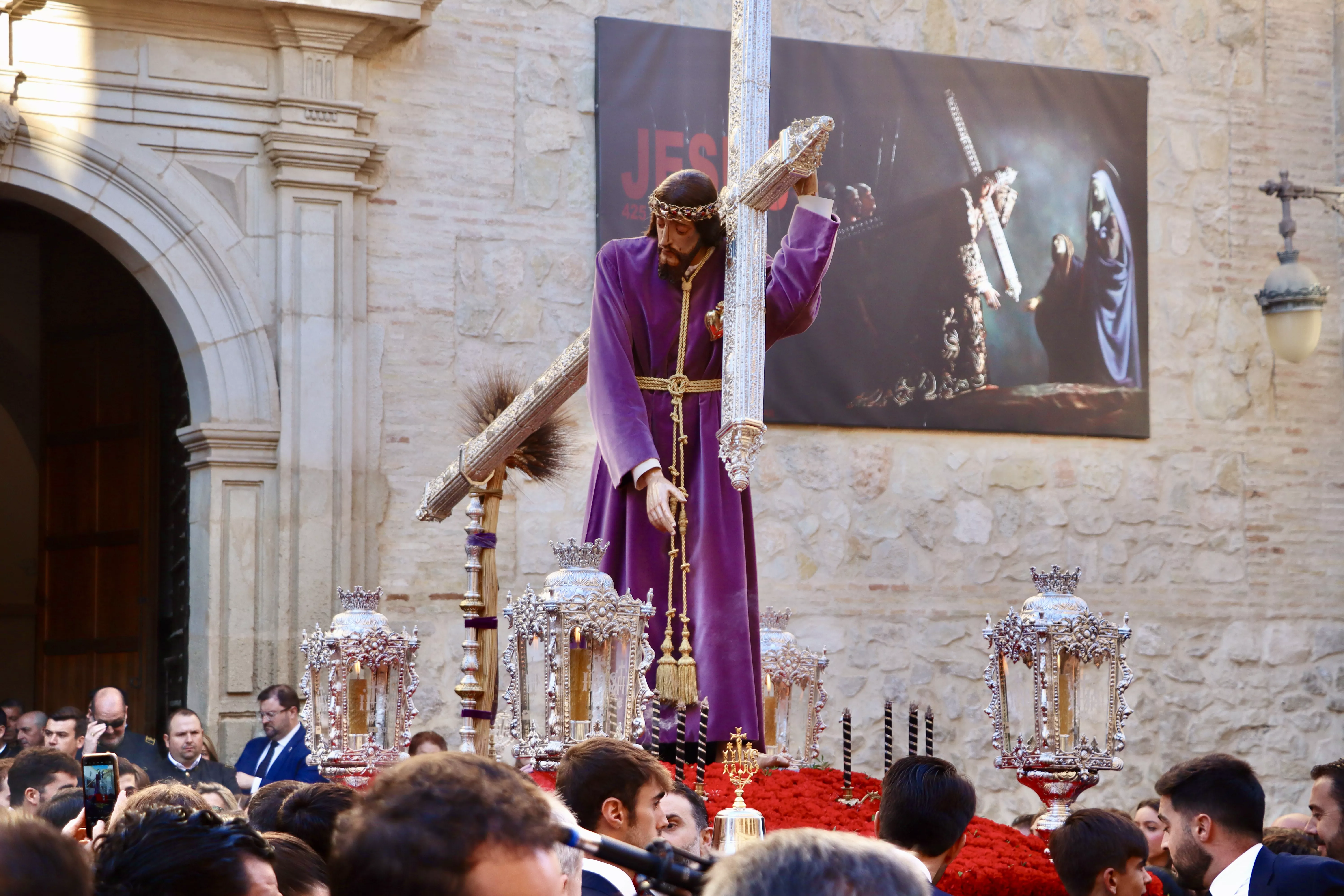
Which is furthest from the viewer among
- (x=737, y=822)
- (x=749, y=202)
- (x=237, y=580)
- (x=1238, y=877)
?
(x=237, y=580)

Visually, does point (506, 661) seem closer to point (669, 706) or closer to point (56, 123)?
point (669, 706)

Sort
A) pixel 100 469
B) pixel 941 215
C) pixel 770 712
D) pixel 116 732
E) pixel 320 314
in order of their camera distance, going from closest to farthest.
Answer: pixel 770 712 → pixel 116 732 → pixel 320 314 → pixel 941 215 → pixel 100 469

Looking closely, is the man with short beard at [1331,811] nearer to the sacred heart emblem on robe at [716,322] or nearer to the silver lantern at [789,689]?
the silver lantern at [789,689]

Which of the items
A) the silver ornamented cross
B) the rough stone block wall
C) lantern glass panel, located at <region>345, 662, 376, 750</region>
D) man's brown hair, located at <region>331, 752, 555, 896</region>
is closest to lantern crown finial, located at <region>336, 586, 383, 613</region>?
lantern glass panel, located at <region>345, 662, 376, 750</region>

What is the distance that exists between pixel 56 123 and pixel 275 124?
1044mm

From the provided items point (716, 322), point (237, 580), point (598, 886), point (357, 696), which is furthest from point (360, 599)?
point (237, 580)

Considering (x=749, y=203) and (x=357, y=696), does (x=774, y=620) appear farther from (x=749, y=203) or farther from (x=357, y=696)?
(x=749, y=203)

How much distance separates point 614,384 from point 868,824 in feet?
4.31

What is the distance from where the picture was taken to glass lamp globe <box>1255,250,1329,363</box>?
8.77 meters

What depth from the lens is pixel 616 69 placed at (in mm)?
9133

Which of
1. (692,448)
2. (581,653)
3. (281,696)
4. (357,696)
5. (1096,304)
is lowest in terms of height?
(281,696)

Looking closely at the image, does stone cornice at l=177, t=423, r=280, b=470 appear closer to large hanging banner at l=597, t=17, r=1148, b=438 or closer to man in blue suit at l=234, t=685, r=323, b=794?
man in blue suit at l=234, t=685, r=323, b=794

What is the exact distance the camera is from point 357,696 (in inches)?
187

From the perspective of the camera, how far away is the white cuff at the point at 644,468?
4289mm
